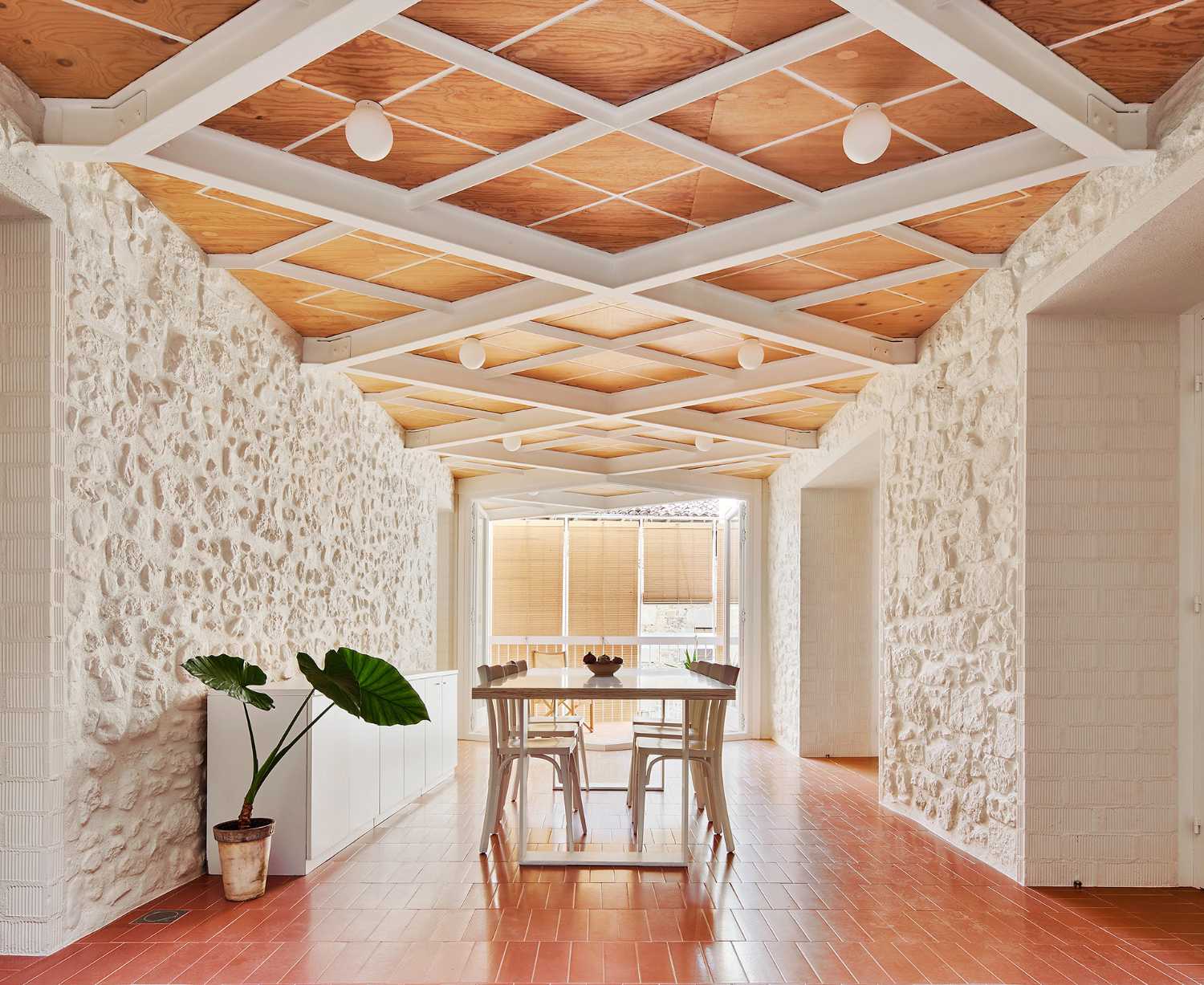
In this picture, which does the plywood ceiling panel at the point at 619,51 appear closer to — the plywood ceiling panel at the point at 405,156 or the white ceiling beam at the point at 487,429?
the plywood ceiling panel at the point at 405,156

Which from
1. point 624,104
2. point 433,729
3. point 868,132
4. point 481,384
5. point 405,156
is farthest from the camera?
point 433,729

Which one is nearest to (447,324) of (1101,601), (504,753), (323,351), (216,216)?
(323,351)

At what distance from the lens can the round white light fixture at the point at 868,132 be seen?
307cm

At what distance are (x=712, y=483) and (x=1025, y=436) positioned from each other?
20.0 ft

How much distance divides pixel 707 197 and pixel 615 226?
1.59 ft

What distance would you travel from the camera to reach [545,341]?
235 inches

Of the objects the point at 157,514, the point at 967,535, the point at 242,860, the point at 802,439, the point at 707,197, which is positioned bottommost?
the point at 242,860

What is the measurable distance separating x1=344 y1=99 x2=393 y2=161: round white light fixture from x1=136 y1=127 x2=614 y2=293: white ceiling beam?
1.81 ft

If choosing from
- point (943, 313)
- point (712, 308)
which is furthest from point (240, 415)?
point (943, 313)

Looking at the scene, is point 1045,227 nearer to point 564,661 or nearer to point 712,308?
point 712,308

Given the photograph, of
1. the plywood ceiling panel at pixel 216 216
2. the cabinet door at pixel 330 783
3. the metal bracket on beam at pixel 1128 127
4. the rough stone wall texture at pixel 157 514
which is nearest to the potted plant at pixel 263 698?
the rough stone wall texture at pixel 157 514

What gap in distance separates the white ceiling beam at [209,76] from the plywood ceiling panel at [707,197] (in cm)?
153

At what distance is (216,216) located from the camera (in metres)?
4.21

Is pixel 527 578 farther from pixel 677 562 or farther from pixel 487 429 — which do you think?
pixel 487 429
